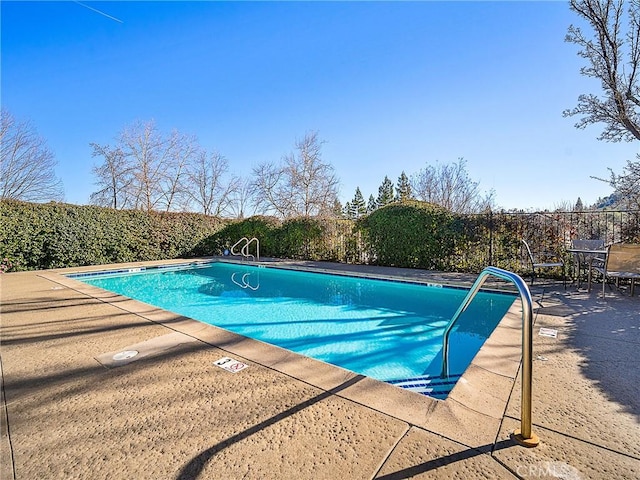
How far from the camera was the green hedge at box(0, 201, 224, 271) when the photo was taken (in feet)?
31.9

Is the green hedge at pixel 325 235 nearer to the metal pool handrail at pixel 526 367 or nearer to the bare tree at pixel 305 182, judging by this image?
the metal pool handrail at pixel 526 367

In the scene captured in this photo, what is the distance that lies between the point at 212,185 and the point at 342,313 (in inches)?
1003

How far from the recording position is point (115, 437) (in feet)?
6.47

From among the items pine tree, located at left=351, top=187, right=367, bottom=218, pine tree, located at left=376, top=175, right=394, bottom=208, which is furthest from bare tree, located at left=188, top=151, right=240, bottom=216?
pine tree, located at left=376, top=175, right=394, bottom=208

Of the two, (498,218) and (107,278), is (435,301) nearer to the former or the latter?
(498,218)

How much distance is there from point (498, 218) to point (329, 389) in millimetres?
7651

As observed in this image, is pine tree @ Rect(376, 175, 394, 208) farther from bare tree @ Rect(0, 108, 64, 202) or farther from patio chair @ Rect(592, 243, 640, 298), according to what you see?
patio chair @ Rect(592, 243, 640, 298)

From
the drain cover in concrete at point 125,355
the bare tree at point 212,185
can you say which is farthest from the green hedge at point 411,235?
the bare tree at point 212,185

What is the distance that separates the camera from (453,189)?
86.3ft

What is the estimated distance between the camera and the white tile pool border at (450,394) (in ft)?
6.66

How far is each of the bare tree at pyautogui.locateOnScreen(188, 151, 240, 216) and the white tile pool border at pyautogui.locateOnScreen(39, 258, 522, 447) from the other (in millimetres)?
25338

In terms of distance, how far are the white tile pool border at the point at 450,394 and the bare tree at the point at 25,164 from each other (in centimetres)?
2251

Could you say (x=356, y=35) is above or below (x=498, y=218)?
above

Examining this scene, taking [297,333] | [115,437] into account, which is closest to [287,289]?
[297,333]
